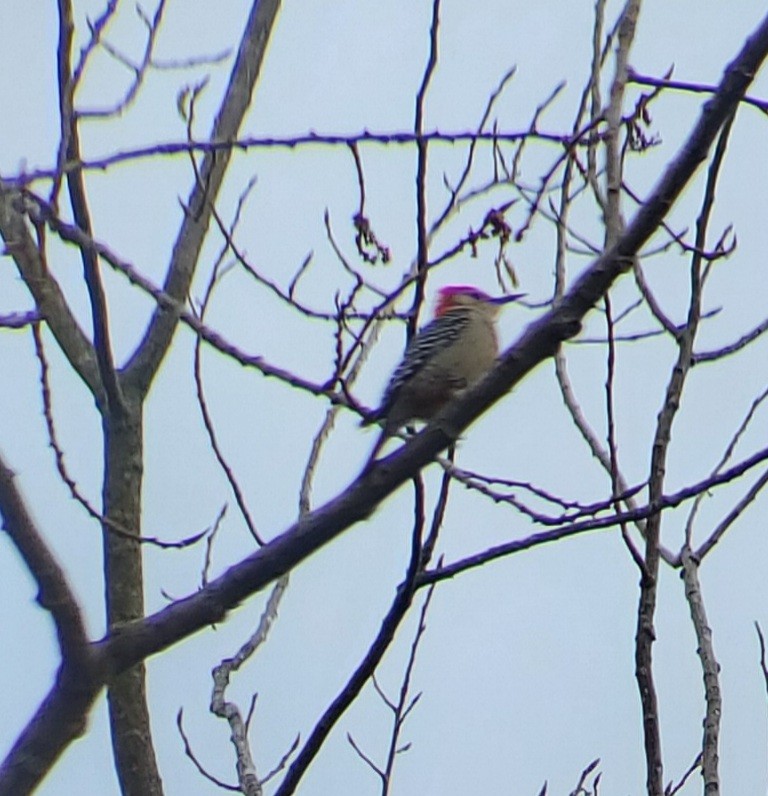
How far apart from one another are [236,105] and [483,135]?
1631 millimetres

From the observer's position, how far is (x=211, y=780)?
15.4 feet

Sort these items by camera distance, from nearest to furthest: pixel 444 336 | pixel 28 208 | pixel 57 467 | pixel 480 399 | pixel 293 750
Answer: pixel 480 399 < pixel 57 467 < pixel 28 208 < pixel 293 750 < pixel 444 336

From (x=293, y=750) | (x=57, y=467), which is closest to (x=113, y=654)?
(x=57, y=467)

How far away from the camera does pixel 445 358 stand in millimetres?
5000

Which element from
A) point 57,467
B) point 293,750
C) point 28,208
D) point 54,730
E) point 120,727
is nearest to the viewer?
point 54,730

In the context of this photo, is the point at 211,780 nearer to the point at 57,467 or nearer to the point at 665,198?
the point at 57,467

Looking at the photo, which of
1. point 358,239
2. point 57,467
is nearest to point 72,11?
point 57,467

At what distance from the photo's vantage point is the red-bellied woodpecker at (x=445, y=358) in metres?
4.64

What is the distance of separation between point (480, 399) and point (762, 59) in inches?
28.9

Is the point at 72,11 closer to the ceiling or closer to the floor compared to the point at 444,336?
closer to the floor

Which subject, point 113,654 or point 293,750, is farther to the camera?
point 293,750

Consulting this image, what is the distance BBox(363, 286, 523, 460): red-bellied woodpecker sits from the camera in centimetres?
464

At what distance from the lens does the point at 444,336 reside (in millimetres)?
5137

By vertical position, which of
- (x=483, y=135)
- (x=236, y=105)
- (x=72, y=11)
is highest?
(x=236, y=105)
